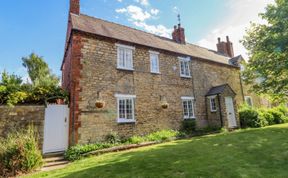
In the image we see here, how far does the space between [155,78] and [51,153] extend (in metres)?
8.34

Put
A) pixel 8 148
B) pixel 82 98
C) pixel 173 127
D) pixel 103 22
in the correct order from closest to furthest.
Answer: pixel 8 148 < pixel 82 98 < pixel 173 127 < pixel 103 22

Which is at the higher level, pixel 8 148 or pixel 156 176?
pixel 8 148

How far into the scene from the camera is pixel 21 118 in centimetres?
959

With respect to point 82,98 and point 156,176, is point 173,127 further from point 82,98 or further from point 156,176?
point 156,176

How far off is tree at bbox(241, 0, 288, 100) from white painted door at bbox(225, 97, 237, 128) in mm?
2333

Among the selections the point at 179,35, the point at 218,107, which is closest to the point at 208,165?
the point at 218,107

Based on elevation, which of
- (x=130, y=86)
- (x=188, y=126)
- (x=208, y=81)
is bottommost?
(x=188, y=126)

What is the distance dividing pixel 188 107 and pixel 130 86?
5.75 m

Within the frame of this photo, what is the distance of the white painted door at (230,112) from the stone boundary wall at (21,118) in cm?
1433

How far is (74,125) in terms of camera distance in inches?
400

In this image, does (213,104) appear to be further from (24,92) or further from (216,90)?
(24,92)

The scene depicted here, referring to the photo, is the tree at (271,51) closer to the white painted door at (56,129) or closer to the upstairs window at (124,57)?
the upstairs window at (124,57)

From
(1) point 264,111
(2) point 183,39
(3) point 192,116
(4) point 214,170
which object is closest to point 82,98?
(4) point 214,170

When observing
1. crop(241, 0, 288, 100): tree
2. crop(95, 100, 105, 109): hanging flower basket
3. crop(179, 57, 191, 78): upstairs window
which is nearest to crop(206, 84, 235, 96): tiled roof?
crop(241, 0, 288, 100): tree
